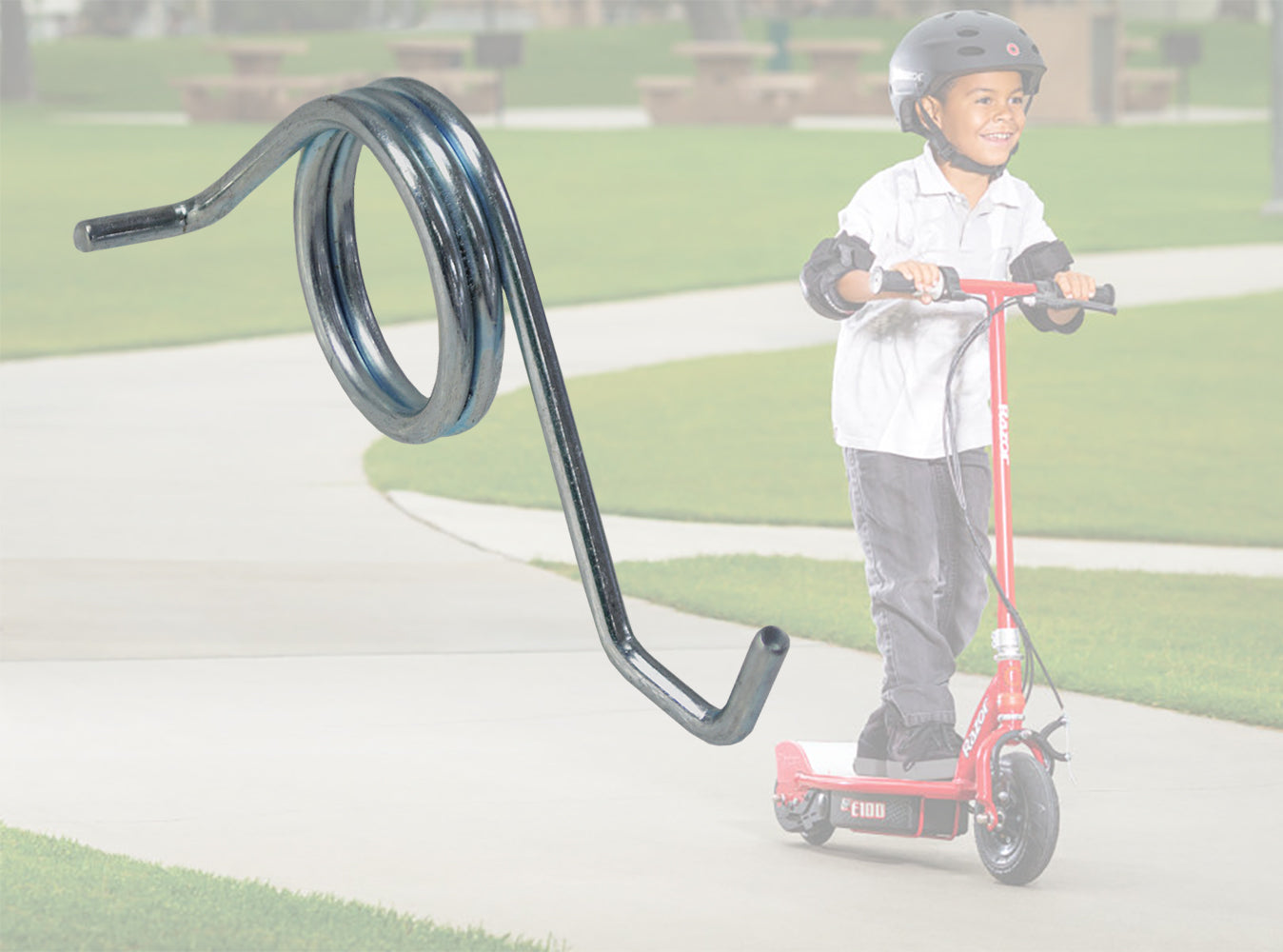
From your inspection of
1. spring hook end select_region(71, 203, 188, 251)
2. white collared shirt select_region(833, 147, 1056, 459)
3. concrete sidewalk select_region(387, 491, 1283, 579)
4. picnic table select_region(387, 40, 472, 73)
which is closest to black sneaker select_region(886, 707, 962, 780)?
white collared shirt select_region(833, 147, 1056, 459)

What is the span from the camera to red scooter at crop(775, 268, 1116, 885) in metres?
5.07

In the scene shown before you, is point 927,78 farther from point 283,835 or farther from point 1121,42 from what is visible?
point 1121,42

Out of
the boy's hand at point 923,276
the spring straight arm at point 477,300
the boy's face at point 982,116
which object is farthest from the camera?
the boy's face at point 982,116

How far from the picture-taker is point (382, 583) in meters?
8.57

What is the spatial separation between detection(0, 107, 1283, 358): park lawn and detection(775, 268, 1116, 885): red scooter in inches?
425

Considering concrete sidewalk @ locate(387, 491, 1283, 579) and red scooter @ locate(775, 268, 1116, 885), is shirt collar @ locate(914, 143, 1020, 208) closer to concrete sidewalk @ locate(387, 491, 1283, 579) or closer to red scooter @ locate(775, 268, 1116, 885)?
red scooter @ locate(775, 268, 1116, 885)

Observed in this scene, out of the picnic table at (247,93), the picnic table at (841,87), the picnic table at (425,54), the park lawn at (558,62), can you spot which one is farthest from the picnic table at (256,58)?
the picnic table at (841,87)

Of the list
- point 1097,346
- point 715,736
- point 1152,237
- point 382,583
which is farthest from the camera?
point 1152,237

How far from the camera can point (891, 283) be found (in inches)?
199

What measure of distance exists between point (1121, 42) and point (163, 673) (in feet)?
133

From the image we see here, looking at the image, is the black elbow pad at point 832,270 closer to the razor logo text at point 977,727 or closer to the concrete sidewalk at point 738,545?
the razor logo text at point 977,727

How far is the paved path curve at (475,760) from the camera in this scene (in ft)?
16.3

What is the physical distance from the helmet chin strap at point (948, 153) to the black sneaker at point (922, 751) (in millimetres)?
1196

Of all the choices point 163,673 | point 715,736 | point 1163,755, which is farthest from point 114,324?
point 715,736
